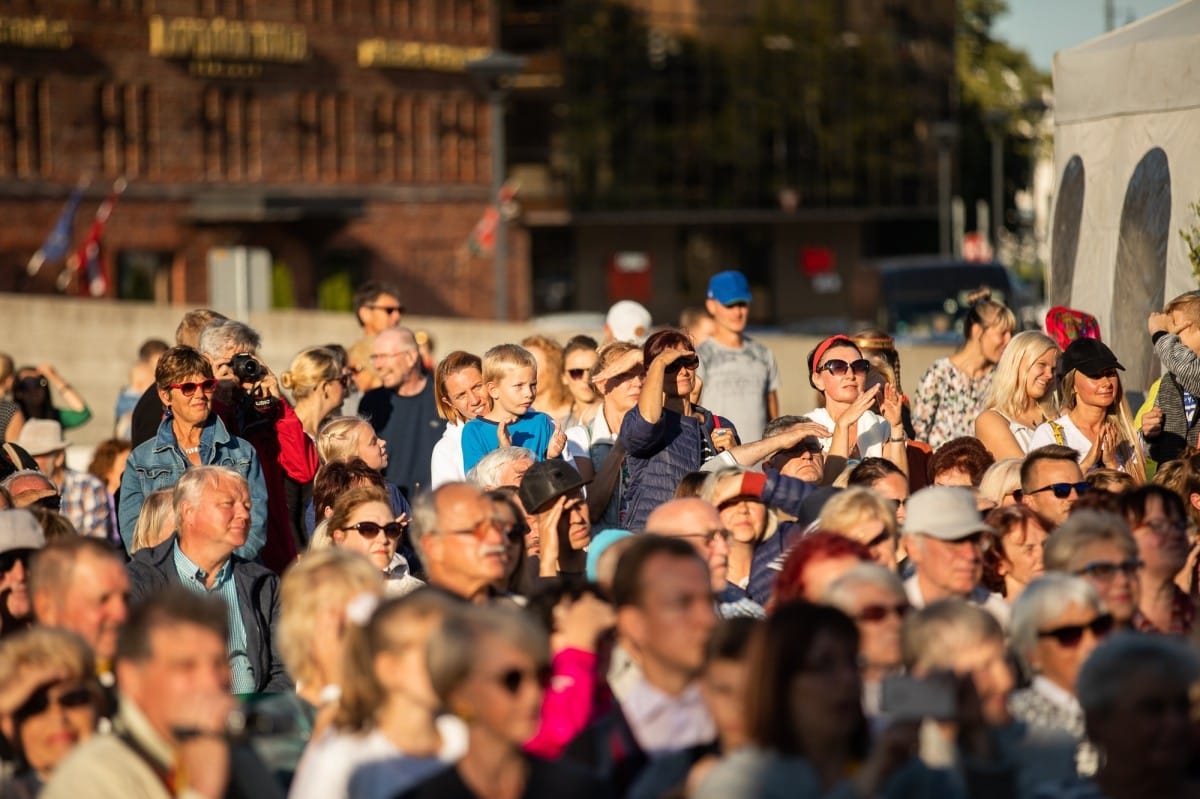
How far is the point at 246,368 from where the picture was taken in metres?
9.68

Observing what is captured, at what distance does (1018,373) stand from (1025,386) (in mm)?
70

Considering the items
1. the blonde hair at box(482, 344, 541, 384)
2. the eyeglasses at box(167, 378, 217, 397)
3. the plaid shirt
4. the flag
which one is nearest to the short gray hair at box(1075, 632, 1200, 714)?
the blonde hair at box(482, 344, 541, 384)

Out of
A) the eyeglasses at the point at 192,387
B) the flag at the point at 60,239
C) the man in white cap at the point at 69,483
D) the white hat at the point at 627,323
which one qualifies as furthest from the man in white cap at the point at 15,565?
the flag at the point at 60,239

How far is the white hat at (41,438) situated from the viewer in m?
11.9

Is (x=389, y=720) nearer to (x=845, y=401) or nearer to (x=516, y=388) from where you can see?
(x=516, y=388)

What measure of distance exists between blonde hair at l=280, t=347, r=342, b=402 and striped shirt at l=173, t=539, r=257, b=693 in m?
2.83

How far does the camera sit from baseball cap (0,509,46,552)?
22.1 feet

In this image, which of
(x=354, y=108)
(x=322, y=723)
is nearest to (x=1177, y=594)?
(x=322, y=723)

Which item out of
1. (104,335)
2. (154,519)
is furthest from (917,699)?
(104,335)

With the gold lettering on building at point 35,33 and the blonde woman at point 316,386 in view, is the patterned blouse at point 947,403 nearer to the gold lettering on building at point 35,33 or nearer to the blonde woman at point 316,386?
the blonde woman at point 316,386

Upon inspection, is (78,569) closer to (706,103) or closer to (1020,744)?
(1020,744)

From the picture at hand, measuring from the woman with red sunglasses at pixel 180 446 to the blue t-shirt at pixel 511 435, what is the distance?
3.22ft

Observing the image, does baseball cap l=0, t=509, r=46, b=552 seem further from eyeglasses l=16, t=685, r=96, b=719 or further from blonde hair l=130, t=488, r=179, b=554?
eyeglasses l=16, t=685, r=96, b=719

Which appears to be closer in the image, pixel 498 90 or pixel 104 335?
pixel 498 90
